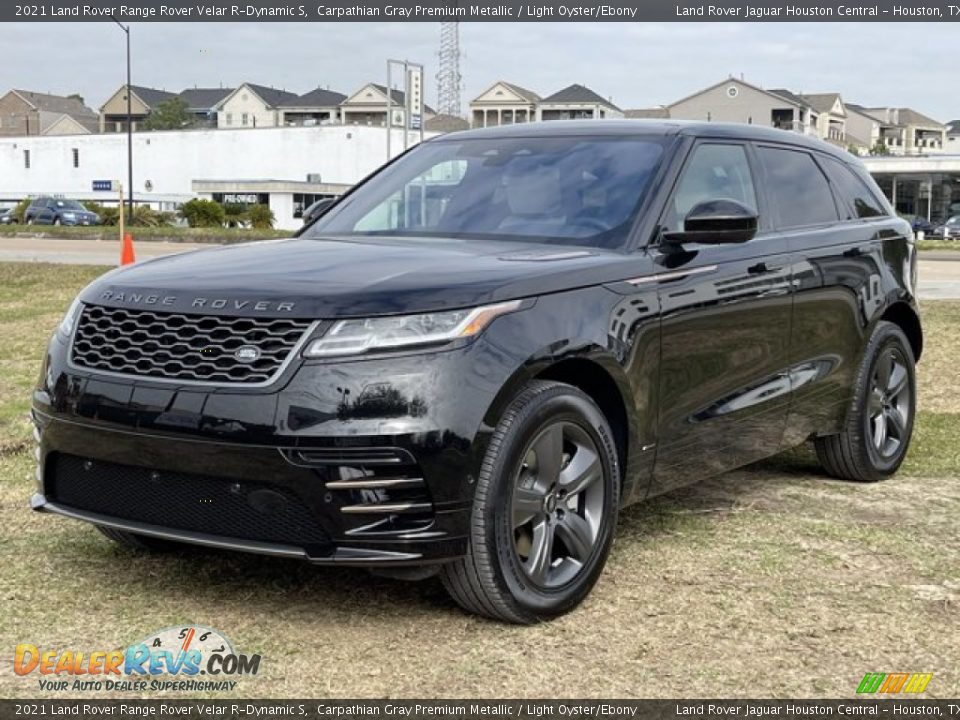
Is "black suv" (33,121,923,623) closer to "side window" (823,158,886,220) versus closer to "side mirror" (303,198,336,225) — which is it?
"side mirror" (303,198,336,225)

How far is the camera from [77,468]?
420cm

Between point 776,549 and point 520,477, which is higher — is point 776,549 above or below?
below

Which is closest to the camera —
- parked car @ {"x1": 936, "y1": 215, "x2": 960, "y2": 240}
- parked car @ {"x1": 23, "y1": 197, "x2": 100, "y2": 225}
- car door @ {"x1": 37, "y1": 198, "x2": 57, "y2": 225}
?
parked car @ {"x1": 23, "y1": 197, "x2": 100, "y2": 225}

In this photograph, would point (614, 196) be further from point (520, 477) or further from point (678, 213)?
point (520, 477)

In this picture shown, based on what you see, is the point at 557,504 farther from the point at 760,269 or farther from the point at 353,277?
the point at 760,269

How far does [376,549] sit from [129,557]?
1477mm

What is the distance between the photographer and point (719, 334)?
5.01 meters

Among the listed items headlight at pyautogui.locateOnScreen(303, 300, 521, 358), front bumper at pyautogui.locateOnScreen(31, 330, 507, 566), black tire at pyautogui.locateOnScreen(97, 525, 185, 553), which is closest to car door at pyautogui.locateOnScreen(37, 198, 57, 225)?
black tire at pyautogui.locateOnScreen(97, 525, 185, 553)

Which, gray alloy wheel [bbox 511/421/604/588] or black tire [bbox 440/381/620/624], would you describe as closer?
black tire [bbox 440/381/620/624]

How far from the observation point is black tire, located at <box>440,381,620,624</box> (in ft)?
13.0

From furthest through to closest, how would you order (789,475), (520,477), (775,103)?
(775,103), (789,475), (520,477)

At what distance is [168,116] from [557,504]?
4861 inches

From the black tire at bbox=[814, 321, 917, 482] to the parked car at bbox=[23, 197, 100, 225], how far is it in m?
45.8

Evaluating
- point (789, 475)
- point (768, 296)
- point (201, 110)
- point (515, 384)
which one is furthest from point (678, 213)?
point (201, 110)
